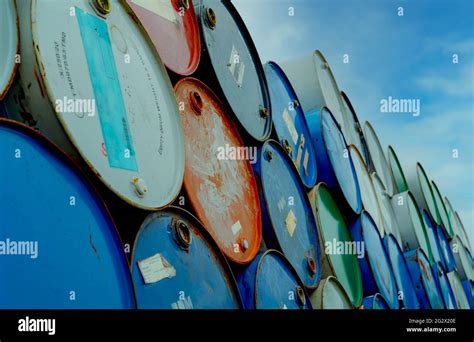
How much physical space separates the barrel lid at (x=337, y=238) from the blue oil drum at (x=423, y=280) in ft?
4.14

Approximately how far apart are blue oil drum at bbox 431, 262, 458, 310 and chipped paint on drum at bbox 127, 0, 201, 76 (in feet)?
12.0

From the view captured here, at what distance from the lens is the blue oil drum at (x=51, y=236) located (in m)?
1.94

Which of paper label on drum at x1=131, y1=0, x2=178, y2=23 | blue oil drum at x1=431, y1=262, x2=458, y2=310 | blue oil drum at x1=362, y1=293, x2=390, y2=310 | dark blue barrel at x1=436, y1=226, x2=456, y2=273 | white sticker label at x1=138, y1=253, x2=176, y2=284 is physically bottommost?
blue oil drum at x1=362, y1=293, x2=390, y2=310

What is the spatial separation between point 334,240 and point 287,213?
685 mm

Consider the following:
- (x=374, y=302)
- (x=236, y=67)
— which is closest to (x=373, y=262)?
(x=374, y=302)

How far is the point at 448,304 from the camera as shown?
6.02 metres

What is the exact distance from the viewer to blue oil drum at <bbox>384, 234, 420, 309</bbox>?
471 cm

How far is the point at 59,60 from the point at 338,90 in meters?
2.88

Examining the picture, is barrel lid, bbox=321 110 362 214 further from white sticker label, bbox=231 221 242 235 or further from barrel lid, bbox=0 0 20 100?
barrel lid, bbox=0 0 20 100

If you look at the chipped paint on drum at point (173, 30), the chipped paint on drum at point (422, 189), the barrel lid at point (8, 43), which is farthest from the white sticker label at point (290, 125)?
the chipped paint on drum at point (422, 189)

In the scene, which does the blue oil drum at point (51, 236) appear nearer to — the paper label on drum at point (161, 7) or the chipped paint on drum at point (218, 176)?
the chipped paint on drum at point (218, 176)

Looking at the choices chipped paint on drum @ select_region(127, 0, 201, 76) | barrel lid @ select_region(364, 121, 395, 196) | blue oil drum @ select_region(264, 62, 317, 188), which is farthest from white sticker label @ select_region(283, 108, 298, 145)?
barrel lid @ select_region(364, 121, 395, 196)

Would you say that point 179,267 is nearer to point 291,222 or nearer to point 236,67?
point 291,222

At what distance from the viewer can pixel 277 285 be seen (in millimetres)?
3080
